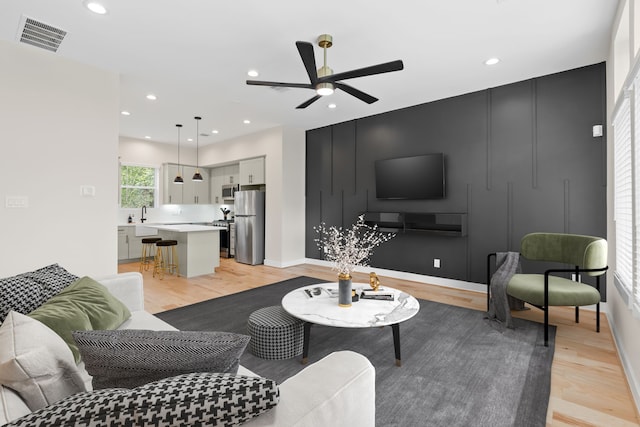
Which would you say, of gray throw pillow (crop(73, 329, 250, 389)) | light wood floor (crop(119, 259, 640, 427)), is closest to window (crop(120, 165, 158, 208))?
light wood floor (crop(119, 259, 640, 427))

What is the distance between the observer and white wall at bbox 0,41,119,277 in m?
3.12

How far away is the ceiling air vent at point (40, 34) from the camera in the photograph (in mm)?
2826

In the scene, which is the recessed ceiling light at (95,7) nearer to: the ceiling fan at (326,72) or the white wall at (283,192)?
the ceiling fan at (326,72)

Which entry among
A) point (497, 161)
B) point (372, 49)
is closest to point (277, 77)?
point (372, 49)

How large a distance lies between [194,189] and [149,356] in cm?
794

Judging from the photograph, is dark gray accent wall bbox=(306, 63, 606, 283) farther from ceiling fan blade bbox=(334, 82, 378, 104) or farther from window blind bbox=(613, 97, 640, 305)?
ceiling fan blade bbox=(334, 82, 378, 104)

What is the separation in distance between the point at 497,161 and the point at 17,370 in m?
4.84

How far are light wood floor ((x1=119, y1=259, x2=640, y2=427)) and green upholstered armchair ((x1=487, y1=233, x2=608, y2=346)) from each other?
238 millimetres

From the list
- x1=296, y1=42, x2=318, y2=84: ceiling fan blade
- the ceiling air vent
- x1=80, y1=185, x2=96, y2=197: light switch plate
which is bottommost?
x1=80, y1=185, x2=96, y2=197: light switch plate

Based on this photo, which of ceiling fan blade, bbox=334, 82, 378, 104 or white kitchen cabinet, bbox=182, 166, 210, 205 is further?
white kitchen cabinet, bbox=182, 166, 210, 205

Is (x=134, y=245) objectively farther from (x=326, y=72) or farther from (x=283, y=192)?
(x=326, y=72)

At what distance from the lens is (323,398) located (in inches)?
33.5

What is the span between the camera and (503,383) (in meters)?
2.17

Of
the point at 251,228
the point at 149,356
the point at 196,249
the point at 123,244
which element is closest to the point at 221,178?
the point at 251,228
